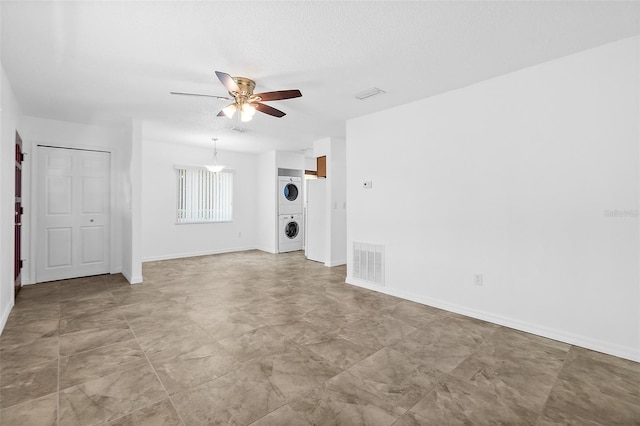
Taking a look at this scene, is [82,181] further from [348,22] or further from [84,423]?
[348,22]

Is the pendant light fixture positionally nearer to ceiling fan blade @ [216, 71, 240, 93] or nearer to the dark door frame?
the dark door frame

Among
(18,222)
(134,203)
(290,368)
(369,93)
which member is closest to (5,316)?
(18,222)

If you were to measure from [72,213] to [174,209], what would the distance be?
193 centimetres

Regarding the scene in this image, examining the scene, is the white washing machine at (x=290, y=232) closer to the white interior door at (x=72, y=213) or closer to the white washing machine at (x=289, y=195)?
the white washing machine at (x=289, y=195)

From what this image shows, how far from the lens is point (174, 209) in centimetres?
672

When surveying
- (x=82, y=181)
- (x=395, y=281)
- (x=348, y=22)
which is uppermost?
(x=348, y=22)

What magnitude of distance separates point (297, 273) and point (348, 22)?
4087 millimetres

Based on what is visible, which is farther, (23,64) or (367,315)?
(367,315)

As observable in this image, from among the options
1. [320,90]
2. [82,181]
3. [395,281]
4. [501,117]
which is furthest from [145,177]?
[501,117]

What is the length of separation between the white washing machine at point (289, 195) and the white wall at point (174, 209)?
38.3 inches

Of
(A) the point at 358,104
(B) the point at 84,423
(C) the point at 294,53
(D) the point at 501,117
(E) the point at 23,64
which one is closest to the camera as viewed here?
(B) the point at 84,423

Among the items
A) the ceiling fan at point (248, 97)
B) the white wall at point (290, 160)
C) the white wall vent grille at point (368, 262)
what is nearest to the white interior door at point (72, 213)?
the ceiling fan at point (248, 97)

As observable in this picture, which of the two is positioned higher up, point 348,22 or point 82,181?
point 348,22

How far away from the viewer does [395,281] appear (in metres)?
4.12
